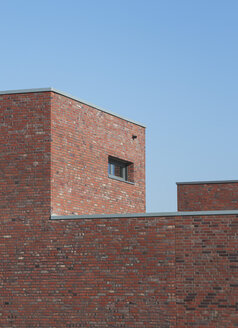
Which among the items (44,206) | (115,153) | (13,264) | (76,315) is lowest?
(76,315)

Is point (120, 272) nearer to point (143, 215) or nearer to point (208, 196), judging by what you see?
point (143, 215)

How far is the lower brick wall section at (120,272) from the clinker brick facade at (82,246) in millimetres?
26

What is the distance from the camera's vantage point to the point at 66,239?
1962 cm

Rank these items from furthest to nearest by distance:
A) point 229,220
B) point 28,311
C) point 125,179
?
point 125,179, point 28,311, point 229,220

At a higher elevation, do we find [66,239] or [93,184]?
[93,184]

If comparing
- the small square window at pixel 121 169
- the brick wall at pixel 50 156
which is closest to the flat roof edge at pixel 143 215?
the brick wall at pixel 50 156

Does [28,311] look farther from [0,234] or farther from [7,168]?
[7,168]

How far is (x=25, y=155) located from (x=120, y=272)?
4.33 meters

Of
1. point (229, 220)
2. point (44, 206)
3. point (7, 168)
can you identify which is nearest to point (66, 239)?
point (44, 206)

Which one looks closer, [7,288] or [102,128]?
[7,288]

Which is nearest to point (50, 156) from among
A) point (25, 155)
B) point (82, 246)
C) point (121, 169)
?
point (25, 155)

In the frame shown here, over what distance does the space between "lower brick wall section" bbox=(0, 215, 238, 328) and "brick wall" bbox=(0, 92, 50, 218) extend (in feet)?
1.81

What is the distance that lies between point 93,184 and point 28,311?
15.1ft

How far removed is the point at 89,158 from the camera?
22.0 metres
